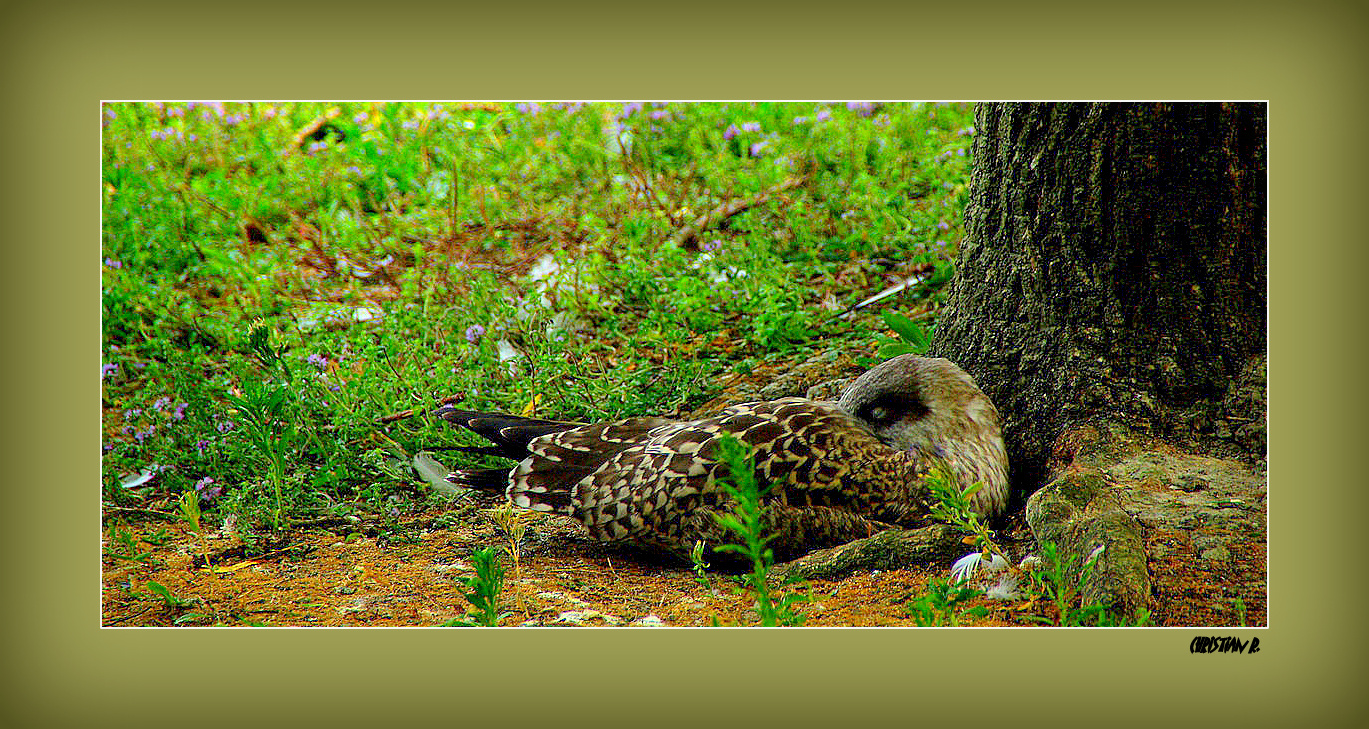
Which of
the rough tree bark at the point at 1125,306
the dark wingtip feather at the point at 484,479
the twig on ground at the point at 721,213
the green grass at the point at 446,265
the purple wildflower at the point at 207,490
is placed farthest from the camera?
the twig on ground at the point at 721,213

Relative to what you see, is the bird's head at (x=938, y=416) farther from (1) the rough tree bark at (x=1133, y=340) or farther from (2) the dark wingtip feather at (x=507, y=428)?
(2) the dark wingtip feather at (x=507, y=428)

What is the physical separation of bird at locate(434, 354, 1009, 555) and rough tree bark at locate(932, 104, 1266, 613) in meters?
0.20

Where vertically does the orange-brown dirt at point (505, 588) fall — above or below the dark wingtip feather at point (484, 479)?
below

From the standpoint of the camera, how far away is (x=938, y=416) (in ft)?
9.27

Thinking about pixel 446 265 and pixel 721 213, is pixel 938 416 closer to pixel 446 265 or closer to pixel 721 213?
pixel 721 213

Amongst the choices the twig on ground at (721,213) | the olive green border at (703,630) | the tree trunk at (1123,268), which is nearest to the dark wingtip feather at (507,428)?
the olive green border at (703,630)

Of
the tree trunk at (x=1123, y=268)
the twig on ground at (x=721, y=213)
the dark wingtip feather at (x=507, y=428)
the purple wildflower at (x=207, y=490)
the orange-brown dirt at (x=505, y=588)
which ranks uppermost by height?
the twig on ground at (x=721, y=213)

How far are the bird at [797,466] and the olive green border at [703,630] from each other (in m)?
0.35

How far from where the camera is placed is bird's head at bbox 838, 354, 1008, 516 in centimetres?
275

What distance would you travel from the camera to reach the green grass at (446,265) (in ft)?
11.4

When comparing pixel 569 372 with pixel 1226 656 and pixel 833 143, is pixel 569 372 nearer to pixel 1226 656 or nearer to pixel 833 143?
pixel 833 143

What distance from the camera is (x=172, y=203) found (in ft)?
15.6

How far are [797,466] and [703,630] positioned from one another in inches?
20.3
